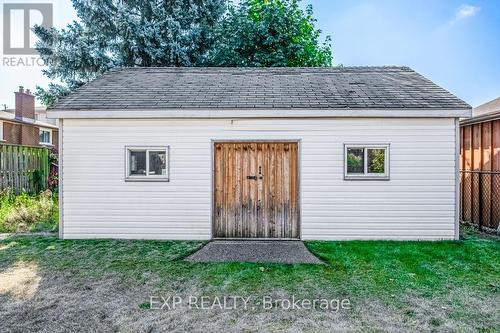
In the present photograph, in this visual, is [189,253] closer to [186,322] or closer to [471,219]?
[186,322]

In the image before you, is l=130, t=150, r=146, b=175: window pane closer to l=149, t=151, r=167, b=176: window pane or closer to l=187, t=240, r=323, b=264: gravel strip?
l=149, t=151, r=167, b=176: window pane

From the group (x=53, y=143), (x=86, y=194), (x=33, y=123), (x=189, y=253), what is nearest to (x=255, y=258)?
(x=189, y=253)

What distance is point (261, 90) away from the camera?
316 inches

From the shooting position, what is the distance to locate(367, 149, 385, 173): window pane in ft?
23.4

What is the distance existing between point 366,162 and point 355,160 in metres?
0.23

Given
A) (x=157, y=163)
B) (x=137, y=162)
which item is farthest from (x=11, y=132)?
(x=157, y=163)

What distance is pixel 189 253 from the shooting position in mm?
6168

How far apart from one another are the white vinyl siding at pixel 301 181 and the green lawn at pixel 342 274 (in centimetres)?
41

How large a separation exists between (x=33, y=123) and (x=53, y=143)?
11.6 ft

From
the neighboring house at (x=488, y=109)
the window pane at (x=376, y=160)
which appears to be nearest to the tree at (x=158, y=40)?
the neighboring house at (x=488, y=109)

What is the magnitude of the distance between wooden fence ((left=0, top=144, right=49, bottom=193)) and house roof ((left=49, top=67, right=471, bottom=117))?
16.5 ft

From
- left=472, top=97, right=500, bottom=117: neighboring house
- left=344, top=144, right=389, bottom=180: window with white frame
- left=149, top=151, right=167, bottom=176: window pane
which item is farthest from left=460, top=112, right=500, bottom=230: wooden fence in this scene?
left=149, top=151, right=167, bottom=176: window pane

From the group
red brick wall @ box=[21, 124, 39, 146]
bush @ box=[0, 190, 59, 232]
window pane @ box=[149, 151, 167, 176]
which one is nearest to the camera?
window pane @ box=[149, 151, 167, 176]

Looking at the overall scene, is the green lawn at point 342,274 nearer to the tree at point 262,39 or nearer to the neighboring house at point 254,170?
the neighboring house at point 254,170
